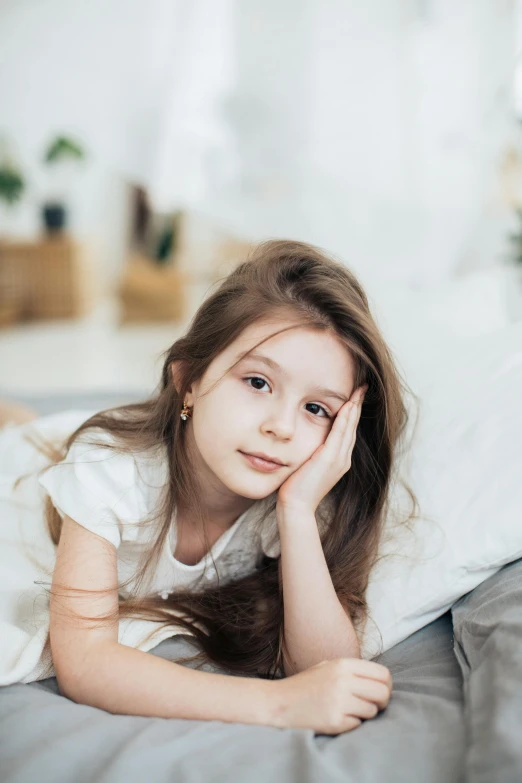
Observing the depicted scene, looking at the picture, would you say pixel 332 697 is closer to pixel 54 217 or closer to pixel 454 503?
pixel 454 503

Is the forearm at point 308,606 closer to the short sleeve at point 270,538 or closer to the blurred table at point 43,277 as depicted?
the short sleeve at point 270,538

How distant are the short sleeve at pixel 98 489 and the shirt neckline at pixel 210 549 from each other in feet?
0.25

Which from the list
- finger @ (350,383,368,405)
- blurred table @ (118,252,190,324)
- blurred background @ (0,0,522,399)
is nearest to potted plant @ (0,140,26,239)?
blurred table @ (118,252,190,324)

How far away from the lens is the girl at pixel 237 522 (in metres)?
0.83

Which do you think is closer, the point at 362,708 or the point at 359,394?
the point at 362,708

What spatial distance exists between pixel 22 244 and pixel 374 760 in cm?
493

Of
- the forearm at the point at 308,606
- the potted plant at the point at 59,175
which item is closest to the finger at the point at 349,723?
the forearm at the point at 308,606

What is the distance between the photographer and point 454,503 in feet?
3.37

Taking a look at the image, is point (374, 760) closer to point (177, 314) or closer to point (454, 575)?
point (454, 575)

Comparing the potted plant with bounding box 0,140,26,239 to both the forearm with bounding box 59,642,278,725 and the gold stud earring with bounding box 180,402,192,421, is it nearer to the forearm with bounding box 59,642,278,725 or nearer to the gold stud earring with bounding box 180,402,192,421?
the gold stud earring with bounding box 180,402,192,421

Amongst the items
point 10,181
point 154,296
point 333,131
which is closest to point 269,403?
point 333,131

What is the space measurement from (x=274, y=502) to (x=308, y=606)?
21 centimetres

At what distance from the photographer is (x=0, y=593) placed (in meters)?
1.05

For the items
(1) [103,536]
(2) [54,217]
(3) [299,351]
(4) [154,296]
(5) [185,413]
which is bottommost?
(4) [154,296]
